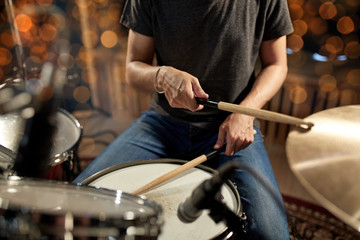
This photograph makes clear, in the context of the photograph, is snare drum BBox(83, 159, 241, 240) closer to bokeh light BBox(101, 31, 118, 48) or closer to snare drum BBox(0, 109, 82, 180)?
snare drum BBox(0, 109, 82, 180)

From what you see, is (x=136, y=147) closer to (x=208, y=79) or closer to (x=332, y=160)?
(x=208, y=79)

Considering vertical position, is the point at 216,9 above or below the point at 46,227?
above

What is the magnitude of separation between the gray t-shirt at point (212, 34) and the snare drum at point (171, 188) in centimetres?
21

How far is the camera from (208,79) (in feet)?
2.51

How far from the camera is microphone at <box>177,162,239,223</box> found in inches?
16.1

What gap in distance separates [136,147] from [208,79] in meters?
0.30

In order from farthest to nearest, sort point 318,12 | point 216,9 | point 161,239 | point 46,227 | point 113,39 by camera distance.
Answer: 1. point 113,39
2. point 318,12
3. point 216,9
4. point 161,239
5. point 46,227

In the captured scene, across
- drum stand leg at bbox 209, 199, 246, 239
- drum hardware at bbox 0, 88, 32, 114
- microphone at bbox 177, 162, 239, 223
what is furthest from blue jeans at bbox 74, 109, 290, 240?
drum hardware at bbox 0, 88, 32, 114

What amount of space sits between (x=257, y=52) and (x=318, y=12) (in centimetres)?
88

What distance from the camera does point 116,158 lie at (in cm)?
82

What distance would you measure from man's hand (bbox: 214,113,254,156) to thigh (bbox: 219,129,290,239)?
0.05 meters

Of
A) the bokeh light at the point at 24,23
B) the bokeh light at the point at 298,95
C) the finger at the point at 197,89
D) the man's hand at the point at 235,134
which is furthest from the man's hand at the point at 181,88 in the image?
A: the bokeh light at the point at 24,23

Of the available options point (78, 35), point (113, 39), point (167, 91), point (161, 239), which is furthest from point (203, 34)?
point (78, 35)

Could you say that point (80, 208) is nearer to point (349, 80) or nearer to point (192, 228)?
point (192, 228)
